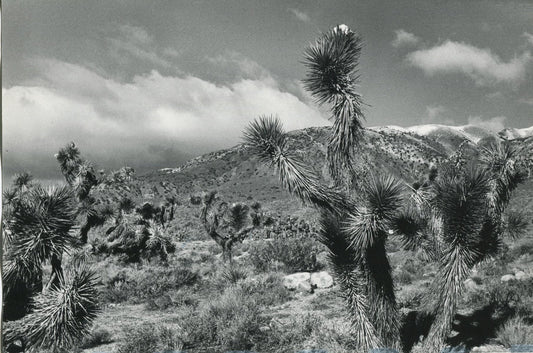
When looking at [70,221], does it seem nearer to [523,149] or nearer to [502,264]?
[523,149]

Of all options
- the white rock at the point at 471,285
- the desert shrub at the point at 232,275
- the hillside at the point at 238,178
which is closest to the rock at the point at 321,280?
the desert shrub at the point at 232,275

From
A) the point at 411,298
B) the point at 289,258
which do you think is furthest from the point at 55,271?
the point at 289,258

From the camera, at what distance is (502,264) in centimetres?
1388

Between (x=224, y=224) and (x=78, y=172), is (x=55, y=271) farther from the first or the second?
(x=224, y=224)

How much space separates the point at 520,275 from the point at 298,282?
656cm

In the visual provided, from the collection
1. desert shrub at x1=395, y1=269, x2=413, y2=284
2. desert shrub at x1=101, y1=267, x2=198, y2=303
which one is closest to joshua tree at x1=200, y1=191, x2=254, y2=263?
desert shrub at x1=101, y1=267, x2=198, y2=303

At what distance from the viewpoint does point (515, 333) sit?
682 cm

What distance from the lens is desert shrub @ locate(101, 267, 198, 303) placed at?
12.6 meters

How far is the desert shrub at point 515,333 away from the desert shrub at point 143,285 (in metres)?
9.26

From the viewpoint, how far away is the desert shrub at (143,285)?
1261 centimetres

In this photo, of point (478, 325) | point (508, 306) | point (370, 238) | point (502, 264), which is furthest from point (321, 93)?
point (502, 264)

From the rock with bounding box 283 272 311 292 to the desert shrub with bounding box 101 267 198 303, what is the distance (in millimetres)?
3691

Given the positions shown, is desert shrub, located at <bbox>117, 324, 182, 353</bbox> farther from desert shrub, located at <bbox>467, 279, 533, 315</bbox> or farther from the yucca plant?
desert shrub, located at <bbox>467, 279, 533, 315</bbox>

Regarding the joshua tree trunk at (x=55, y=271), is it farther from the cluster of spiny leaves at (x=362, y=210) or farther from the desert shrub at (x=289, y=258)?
the desert shrub at (x=289, y=258)
